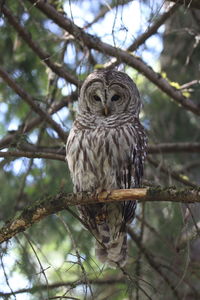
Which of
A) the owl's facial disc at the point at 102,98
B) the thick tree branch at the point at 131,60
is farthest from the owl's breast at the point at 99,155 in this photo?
the thick tree branch at the point at 131,60

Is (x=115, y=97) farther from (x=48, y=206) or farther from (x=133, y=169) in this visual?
(x=48, y=206)

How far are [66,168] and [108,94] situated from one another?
3.81ft

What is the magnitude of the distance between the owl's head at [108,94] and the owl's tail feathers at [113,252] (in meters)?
1.01

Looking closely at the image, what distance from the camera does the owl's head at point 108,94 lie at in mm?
4180

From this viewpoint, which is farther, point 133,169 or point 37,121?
point 37,121

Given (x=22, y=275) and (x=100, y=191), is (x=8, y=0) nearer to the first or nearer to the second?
(x=100, y=191)

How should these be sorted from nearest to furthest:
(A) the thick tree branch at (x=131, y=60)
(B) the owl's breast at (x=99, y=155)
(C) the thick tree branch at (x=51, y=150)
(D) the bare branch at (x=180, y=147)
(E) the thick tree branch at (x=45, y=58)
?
(C) the thick tree branch at (x=51, y=150) < (B) the owl's breast at (x=99, y=155) < (A) the thick tree branch at (x=131, y=60) < (E) the thick tree branch at (x=45, y=58) < (D) the bare branch at (x=180, y=147)

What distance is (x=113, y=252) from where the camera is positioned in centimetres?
410

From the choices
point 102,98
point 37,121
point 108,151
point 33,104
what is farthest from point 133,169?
point 37,121

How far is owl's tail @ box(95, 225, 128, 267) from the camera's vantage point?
4082 millimetres

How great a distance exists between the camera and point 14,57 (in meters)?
5.52

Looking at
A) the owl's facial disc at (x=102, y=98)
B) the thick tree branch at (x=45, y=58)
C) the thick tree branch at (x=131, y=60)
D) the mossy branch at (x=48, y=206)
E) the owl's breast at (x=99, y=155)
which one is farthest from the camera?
the thick tree branch at (x=45, y=58)

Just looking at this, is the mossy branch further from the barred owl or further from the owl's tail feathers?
the owl's tail feathers

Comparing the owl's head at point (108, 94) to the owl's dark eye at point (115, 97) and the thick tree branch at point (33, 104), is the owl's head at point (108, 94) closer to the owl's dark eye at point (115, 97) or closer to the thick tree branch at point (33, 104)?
the owl's dark eye at point (115, 97)
